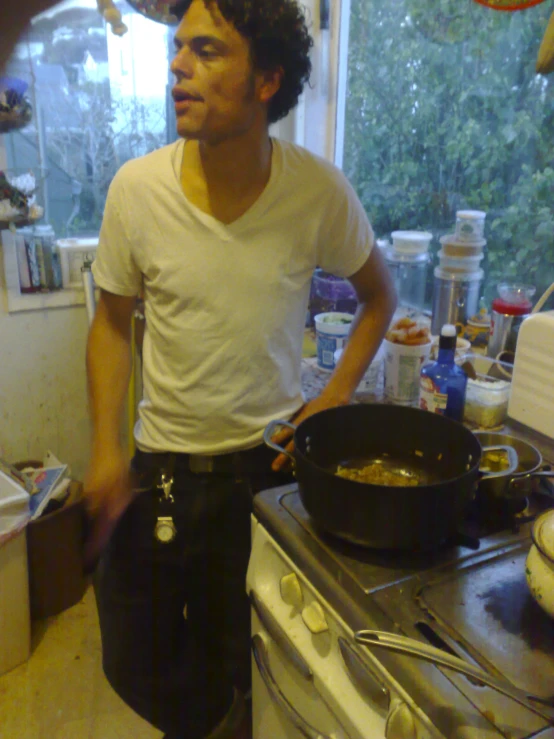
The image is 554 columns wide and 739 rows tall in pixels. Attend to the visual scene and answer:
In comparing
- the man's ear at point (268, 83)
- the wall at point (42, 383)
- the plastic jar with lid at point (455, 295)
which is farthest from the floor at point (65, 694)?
the man's ear at point (268, 83)

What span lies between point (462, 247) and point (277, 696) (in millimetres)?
1215

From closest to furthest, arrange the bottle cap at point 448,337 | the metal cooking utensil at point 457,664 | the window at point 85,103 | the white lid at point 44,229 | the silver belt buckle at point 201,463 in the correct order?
the metal cooking utensil at point 457,664 → the bottle cap at point 448,337 → the silver belt buckle at point 201,463 → the window at point 85,103 → the white lid at point 44,229

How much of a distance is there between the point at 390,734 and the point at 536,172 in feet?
4.52

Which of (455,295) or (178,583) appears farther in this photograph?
(455,295)

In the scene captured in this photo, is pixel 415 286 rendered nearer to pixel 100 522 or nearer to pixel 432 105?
pixel 432 105

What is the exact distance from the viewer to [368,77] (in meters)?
2.04

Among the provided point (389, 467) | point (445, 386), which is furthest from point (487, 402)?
point (389, 467)

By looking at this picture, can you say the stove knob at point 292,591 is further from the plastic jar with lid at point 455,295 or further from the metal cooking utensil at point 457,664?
the plastic jar with lid at point 455,295

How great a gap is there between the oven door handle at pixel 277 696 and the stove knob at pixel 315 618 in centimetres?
13

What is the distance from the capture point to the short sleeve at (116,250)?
4.06 feet

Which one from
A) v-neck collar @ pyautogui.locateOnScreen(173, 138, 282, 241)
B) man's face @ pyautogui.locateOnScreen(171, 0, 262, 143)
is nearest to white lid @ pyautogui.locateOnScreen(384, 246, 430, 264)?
v-neck collar @ pyautogui.locateOnScreen(173, 138, 282, 241)

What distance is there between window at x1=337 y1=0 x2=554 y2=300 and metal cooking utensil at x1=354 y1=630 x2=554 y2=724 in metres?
1.19

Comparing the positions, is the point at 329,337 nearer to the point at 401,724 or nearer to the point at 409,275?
the point at 409,275

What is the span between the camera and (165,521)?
50.4 inches
